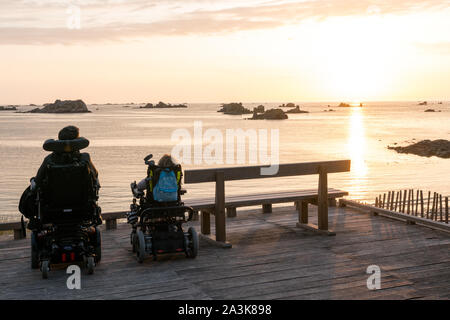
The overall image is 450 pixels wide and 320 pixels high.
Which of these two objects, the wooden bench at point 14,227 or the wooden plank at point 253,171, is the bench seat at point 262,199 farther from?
the wooden bench at point 14,227

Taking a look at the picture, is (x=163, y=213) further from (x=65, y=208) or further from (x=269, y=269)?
(x=269, y=269)

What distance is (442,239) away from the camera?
25.3 ft

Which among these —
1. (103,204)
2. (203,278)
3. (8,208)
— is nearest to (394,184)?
(103,204)

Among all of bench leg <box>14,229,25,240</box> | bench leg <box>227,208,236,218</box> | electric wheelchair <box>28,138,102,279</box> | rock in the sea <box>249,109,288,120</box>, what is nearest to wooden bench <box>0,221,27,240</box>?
bench leg <box>14,229,25,240</box>

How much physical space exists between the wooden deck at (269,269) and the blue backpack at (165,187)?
0.83m

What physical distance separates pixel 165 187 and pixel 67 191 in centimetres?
121

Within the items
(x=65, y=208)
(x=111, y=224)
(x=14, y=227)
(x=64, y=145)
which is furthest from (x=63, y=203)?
(x=111, y=224)

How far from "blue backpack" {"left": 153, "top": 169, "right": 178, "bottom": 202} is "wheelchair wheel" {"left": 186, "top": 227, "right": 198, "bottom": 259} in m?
0.50

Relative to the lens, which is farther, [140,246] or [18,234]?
[18,234]

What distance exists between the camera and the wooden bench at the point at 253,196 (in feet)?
24.3

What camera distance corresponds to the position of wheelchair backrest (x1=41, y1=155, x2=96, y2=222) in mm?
5988

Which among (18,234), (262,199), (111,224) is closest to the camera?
(18,234)

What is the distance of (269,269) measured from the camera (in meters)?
6.27

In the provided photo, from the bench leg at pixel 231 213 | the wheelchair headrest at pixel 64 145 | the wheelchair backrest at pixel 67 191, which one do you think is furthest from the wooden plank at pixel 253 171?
the bench leg at pixel 231 213
